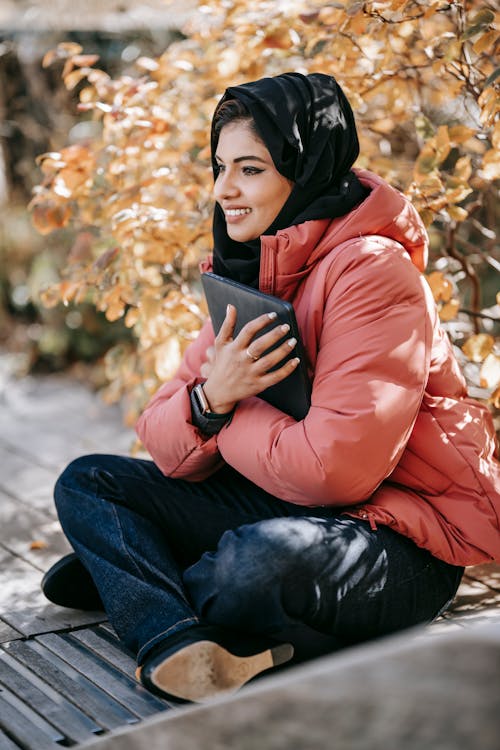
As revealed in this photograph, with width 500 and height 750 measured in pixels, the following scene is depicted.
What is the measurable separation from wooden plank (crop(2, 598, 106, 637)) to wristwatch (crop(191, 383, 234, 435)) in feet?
2.09

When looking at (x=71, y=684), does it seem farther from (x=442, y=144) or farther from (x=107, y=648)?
(x=442, y=144)

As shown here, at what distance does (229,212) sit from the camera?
2350 millimetres

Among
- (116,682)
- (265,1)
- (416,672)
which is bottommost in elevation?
(116,682)

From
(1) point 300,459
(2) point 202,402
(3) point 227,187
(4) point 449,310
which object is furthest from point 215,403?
(4) point 449,310

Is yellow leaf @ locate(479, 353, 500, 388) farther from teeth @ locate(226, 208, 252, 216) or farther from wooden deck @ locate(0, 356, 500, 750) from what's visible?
teeth @ locate(226, 208, 252, 216)

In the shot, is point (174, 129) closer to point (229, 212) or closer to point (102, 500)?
point (229, 212)

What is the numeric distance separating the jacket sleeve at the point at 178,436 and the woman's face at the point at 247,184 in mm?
388

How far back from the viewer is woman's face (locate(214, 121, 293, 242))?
88.9 inches

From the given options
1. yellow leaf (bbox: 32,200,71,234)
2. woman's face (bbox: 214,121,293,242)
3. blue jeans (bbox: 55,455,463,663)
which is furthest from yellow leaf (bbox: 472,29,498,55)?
yellow leaf (bbox: 32,200,71,234)

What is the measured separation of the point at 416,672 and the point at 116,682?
1.06 m

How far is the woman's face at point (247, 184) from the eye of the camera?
7.41 ft

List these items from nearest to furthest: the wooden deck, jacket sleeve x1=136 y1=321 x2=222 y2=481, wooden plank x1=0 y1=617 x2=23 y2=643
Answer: the wooden deck
jacket sleeve x1=136 y1=321 x2=222 y2=481
wooden plank x1=0 y1=617 x2=23 y2=643

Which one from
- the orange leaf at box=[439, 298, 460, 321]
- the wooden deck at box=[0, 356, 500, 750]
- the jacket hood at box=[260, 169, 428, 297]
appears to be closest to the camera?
the wooden deck at box=[0, 356, 500, 750]

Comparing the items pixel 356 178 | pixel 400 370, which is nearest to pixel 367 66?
pixel 356 178
